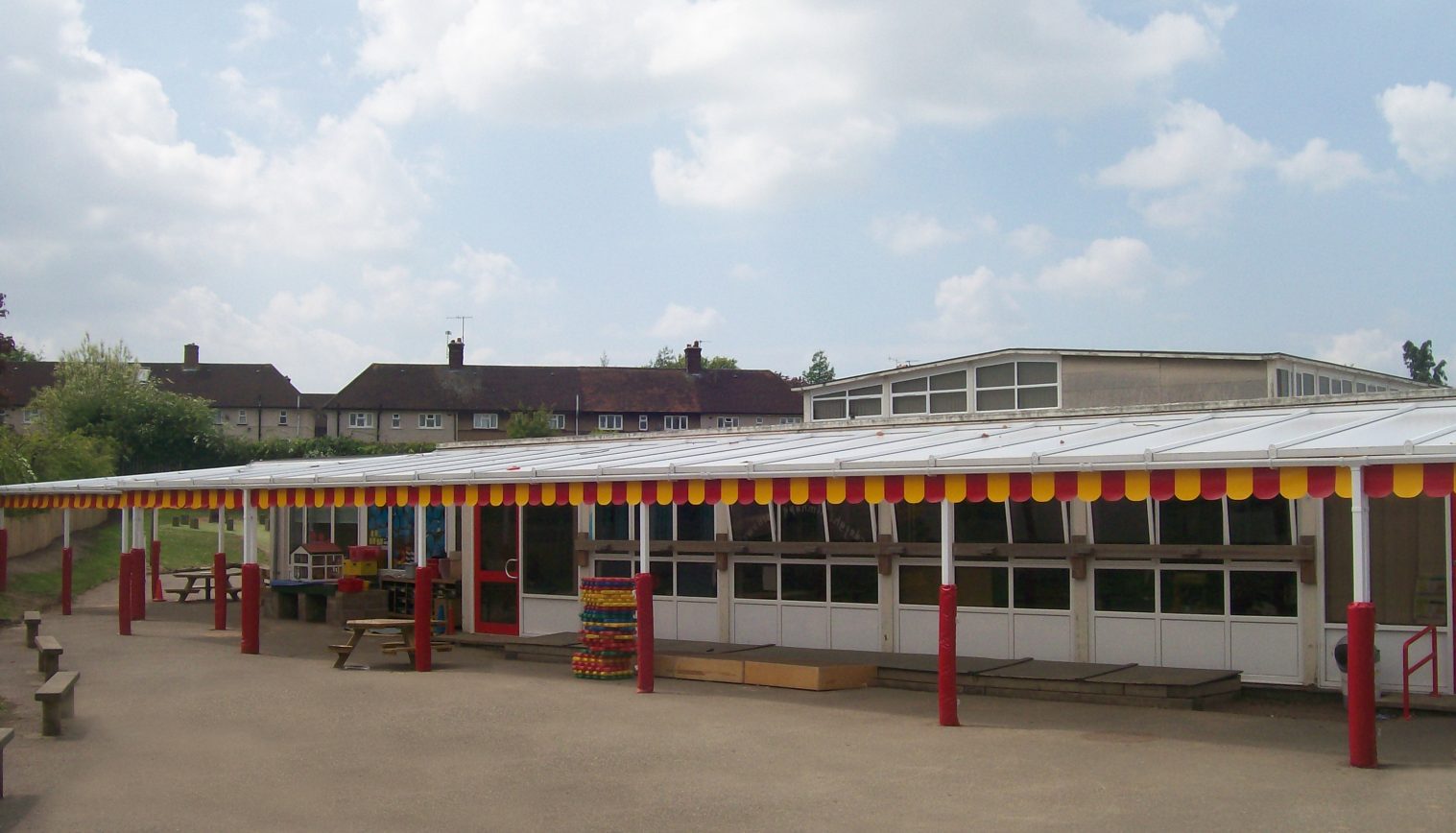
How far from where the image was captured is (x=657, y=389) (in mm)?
67625

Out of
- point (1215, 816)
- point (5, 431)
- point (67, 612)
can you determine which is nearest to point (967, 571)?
point (1215, 816)

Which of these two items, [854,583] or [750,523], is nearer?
[854,583]

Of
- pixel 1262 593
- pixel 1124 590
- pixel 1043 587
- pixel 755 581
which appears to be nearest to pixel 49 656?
pixel 755 581

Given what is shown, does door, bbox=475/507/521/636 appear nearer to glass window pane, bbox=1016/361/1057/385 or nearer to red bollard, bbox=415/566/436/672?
red bollard, bbox=415/566/436/672

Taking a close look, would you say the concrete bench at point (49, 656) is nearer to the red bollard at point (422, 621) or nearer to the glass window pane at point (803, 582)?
the red bollard at point (422, 621)

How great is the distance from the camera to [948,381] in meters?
22.4

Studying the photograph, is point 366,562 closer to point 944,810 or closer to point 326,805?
point 326,805

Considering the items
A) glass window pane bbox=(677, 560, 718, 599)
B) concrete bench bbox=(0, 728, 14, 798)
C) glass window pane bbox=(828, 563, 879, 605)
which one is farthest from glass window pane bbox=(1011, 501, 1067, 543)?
concrete bench bbox=(0, 728, 14, 798)

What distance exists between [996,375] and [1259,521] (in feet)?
29.2

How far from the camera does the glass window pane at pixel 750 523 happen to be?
16.4 metres

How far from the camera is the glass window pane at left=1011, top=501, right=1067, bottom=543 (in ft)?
46.0

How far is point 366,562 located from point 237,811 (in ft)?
46.8

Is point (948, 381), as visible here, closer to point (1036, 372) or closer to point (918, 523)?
point (1036, 372)

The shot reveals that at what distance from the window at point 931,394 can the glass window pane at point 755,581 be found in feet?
21.4
